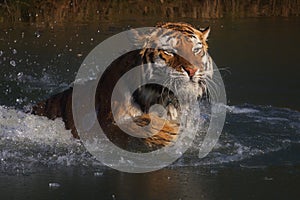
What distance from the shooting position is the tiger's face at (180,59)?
4.02 metres

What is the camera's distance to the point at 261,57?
7.74m

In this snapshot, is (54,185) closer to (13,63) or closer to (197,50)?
(197,50)

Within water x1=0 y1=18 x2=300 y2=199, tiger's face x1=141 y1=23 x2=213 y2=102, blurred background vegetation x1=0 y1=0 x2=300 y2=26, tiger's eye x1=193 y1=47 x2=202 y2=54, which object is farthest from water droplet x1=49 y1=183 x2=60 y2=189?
blurred background vegetation x1=0 y1=0 x2=300 y2=26

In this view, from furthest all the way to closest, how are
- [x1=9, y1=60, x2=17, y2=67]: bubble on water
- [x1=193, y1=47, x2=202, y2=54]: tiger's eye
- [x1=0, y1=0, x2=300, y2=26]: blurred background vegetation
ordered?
[x1=0, y1=0, x2=300, y2=26]: blurred background vegetation → [x1=9, y1=60, x2=17, y2=67]: bubble on water → [x1=193, y1=47, x2=202, y2=54]: tiger's eye

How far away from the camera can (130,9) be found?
35.0ft

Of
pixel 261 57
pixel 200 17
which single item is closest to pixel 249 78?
pixel 261 57

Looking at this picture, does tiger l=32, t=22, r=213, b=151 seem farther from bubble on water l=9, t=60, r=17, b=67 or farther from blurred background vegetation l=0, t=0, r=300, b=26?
blurred background vegetation l=0, t=0, r=300, b=26

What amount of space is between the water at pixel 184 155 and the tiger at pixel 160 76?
19 cm

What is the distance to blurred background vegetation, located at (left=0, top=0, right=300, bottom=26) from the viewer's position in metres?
9.91

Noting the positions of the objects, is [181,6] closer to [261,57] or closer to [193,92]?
[261,57]

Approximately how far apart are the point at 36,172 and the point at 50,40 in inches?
185

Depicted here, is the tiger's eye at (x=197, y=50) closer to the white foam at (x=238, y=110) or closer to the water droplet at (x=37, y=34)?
the white foam at (x=238, y=110)

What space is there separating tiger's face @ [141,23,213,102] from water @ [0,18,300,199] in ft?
1.24

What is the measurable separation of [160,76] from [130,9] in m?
6.71
